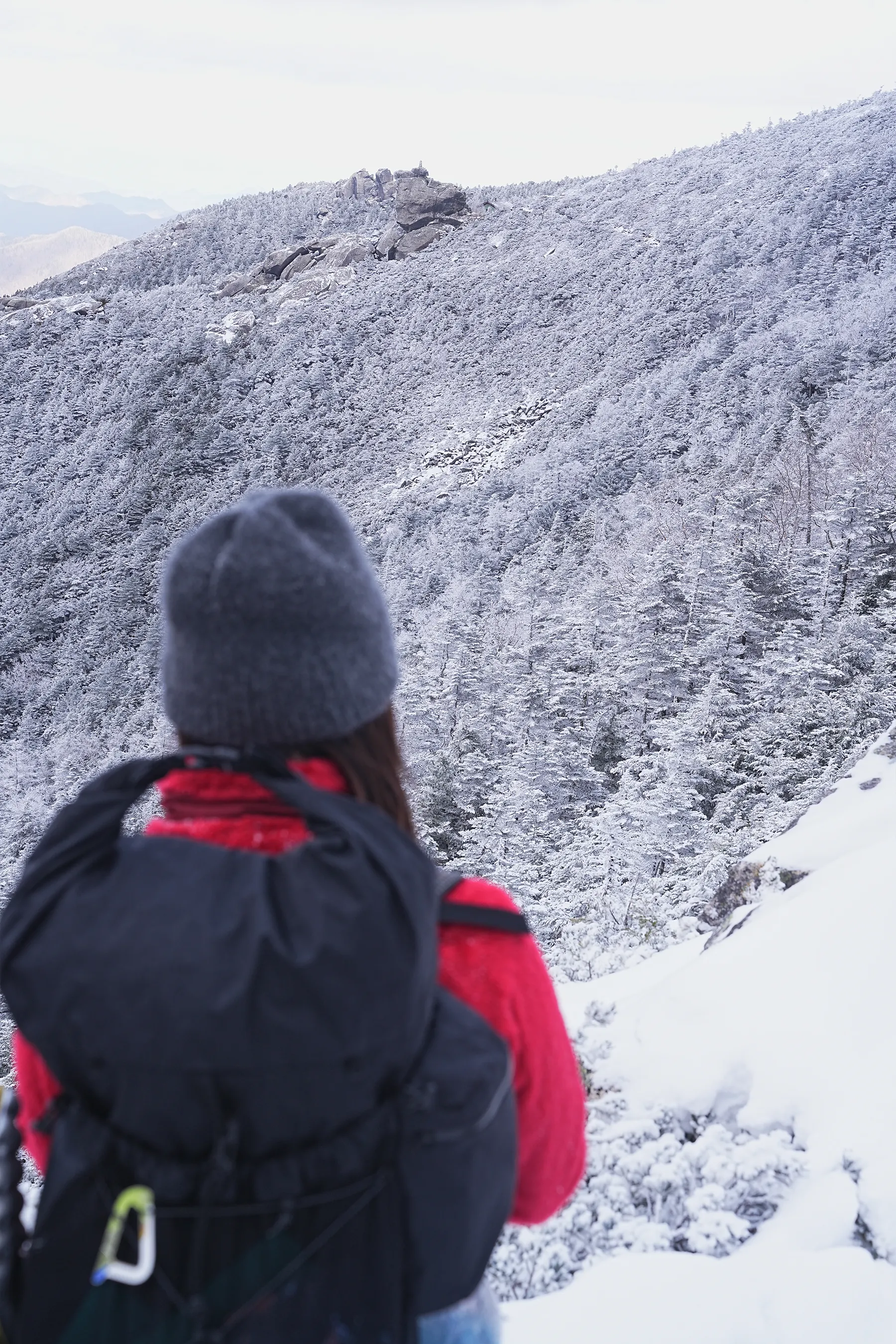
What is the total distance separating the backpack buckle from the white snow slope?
1.95m

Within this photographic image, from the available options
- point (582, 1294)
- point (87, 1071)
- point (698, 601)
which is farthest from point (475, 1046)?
point (698, 601)

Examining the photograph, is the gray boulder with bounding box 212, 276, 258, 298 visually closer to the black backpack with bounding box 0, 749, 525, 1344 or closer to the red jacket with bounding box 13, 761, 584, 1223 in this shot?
the red jacket with bounding box 13, 761, 584, 1223

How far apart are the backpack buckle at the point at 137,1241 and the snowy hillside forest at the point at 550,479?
17.6 ft

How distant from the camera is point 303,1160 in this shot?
0.98 meters

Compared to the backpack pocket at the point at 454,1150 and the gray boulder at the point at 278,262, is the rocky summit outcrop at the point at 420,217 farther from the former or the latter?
the backpack pocket at the point at 454,1150

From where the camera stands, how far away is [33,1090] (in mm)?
1245

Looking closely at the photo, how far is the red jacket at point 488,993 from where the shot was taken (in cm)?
112

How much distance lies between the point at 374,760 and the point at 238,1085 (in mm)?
547

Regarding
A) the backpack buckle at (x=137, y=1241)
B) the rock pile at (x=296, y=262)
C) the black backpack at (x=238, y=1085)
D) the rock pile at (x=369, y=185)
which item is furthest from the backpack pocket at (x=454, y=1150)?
the rock pile at (x=369, y=185)

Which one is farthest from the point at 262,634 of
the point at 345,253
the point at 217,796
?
the point at 345,253

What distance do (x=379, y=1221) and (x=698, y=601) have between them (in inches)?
733

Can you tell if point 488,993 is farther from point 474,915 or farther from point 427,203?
point 427,203

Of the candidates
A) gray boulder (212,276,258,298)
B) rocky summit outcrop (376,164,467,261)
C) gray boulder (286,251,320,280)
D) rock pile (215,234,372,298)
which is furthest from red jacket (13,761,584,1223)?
gray boulder (212,276,258,298)

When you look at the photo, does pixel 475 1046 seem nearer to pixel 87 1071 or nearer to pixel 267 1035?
pixel 267 1035
